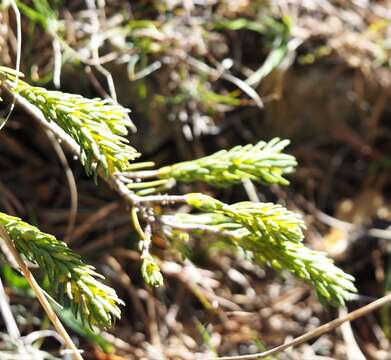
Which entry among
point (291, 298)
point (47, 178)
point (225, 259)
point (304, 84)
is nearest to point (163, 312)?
point (225, 259)

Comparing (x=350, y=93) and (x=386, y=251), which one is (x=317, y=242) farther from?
(x=350, y=93)

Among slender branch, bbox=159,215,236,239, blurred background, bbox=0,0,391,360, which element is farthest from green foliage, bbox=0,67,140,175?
blurred background, bbox=0,0,391,360

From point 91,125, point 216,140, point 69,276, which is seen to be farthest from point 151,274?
point 216,140

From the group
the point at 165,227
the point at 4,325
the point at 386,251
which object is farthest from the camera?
the point at 386,251

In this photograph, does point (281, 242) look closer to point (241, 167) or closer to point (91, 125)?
point (241, 167)

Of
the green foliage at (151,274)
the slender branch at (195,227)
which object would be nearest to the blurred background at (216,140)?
the slender branch at (195,227)
